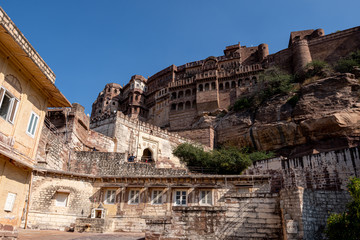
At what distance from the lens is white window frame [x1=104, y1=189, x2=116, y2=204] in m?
17.9

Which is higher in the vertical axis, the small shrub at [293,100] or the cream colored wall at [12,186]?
the small shrub at [293,100]

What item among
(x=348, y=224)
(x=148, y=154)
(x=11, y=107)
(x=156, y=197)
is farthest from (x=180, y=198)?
(x=148, y=154)

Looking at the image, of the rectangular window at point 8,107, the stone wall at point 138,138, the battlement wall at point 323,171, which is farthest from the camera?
the stone wall at point 138,138

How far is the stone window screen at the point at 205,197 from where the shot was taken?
17.6 meters

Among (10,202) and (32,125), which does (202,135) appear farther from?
(10,202)

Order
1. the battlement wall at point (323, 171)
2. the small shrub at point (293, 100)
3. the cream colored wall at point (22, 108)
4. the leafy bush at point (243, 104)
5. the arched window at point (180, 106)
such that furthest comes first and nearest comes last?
the arched window at point (180, 106)
the leafy bush at point (243, 104)
the small shrub at point (293, 100)
the battlement wall at point (323, 171)
the cream colored wall at point (22, 108)

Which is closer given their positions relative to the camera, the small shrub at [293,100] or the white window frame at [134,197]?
the white window frame at [134,197]

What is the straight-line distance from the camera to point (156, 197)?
58.9 feet

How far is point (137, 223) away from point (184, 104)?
28018mm

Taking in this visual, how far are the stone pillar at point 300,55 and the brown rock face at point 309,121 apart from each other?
26.5 ft

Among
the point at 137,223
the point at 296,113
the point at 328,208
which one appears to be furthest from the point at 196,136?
the point at 328,208

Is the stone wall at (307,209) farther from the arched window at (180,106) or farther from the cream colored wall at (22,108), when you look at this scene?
the arched window at (180,106)

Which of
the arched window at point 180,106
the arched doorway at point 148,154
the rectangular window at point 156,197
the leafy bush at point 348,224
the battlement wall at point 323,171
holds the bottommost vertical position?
the leafy bush at point 348,224

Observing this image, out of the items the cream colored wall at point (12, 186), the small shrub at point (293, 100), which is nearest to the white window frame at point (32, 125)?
the cream colored wall at point (12, 186)
